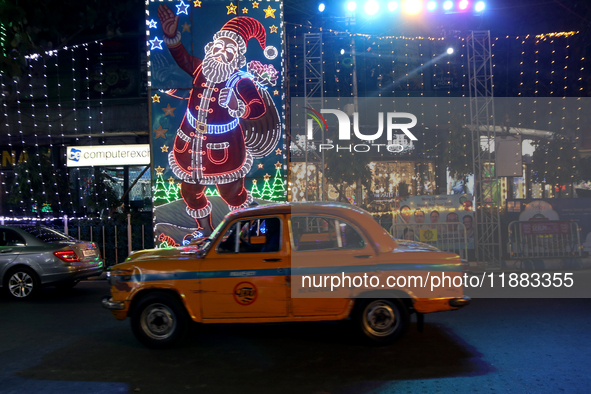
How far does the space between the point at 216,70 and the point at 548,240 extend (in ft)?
32.2

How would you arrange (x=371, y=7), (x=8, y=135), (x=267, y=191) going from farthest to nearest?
(x=8, y=135), (x=371, y=7), (x=267, y=191)

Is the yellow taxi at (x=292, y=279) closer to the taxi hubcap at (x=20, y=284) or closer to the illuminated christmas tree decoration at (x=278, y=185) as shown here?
the taxi hubcap at (x=20, y=284)

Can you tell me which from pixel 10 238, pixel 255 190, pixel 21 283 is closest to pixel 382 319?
pixel 255 190

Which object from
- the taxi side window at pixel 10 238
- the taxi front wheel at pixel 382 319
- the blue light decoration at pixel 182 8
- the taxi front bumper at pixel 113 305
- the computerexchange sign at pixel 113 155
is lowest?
the taxi front wheel at pixel 382 319

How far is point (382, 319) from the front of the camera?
566 cm

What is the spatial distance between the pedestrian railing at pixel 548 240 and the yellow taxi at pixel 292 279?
742cm

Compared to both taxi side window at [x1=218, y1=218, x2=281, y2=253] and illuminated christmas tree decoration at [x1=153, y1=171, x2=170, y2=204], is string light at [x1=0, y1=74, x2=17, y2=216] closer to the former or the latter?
illuminated christmas tree decoration at [x1=153, y1=171, x2=170, y2=204]

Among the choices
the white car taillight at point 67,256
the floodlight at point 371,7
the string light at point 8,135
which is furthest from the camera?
the string light at point 8,135

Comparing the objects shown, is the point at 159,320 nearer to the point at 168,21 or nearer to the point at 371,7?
the point at 168,21

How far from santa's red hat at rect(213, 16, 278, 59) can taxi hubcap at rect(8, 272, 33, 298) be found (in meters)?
7.51

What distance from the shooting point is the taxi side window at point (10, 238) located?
9.53m
